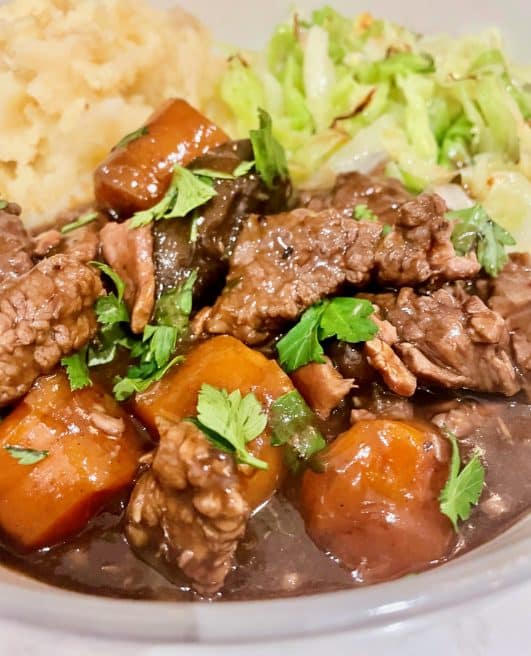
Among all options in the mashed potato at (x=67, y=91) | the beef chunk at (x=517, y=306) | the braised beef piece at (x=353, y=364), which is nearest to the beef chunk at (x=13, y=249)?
the mashed potato at (x=67, y=91)

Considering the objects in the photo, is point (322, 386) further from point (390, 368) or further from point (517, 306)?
point (517, 306)

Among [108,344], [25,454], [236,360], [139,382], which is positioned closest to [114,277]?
[108,344]

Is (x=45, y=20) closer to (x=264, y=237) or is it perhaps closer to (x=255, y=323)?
(x=264, y=237)

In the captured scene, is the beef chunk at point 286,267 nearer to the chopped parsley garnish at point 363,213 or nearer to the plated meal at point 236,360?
the plated meal at point 236,360

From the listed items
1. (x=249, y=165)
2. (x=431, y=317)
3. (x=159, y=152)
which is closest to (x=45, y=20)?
(x=159, y=152)

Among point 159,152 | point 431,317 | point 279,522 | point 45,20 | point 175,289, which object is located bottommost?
point 279,522
